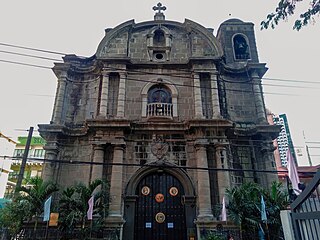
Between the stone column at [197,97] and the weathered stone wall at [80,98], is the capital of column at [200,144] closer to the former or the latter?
the stone column at [197,97]

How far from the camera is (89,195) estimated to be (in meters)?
11.0

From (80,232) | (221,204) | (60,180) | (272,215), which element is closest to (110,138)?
(60,180)

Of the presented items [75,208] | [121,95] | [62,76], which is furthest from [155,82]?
[75,208]

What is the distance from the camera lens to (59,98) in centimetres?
1529

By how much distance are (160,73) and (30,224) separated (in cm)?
1027

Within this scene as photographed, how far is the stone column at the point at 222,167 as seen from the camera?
41.6ft

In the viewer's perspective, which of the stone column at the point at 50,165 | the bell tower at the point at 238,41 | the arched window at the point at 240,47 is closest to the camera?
the stone column at the point at 50,165

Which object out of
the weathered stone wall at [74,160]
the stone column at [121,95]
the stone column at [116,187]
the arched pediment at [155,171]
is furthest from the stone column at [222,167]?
the weathered stone wall at [74,160]

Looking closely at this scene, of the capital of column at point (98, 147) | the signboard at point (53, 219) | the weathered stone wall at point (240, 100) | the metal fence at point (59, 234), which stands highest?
the weathered stone wall at point (240, 100)

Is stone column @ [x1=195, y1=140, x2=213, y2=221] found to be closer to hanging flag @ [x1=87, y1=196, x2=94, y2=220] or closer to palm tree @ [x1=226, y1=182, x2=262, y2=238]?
palm tree @ [x1=226, y1=182, x2=262, y2=238]

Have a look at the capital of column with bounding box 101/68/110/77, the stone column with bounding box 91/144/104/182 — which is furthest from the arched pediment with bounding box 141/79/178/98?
the stone column with bounding box 91/144/104/182

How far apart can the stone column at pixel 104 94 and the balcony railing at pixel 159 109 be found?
7.94 feet

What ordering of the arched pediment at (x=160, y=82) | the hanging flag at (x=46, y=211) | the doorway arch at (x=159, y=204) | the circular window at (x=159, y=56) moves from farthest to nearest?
the circular window at (x=159, y=56)
the arched pediment at (x=160, y=82)
the doorway arch at (x=159, y=204)
the hanging flag at (x=46, y=211)

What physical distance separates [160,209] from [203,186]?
237cm
